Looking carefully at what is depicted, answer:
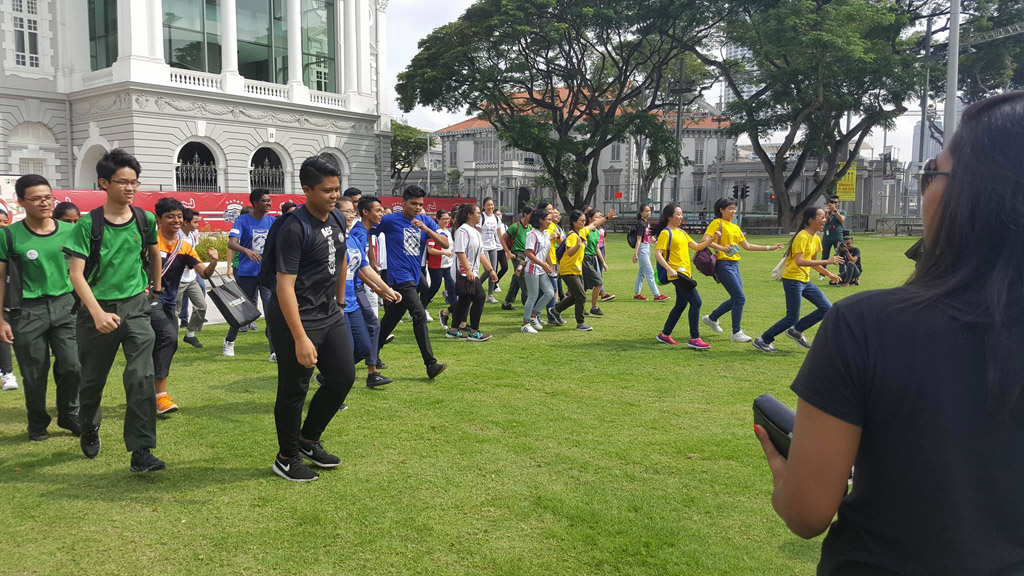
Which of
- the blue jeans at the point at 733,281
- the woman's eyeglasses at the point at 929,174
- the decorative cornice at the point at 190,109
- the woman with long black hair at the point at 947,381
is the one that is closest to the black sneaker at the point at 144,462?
the woman with long black hair at the point at 947,381

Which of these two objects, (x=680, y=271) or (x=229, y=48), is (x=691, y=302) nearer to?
(x=680, y=271)

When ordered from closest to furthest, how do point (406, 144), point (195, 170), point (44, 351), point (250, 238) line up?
point (44, 351) → point (250, 238) → point (195, 170) → point (406, 144)

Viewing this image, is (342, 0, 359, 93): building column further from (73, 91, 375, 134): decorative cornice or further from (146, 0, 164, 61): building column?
(146, 0, 164, 61): building column

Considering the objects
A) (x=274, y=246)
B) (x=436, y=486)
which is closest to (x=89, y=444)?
(x=274, y=246)

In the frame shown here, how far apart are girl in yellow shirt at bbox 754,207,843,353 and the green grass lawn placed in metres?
1.40

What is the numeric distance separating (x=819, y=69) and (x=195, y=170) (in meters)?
28.2

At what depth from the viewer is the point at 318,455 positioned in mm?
4660

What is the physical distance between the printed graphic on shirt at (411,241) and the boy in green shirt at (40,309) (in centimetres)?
305

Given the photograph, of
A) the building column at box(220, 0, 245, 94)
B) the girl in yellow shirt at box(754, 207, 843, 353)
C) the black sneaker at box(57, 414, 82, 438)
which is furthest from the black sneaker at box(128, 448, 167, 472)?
the building column at box(220, 0, 245, 94)

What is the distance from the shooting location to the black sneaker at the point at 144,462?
14.9ft

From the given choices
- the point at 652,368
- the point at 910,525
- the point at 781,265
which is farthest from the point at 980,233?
the point at 781,265

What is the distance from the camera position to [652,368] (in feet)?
25.5

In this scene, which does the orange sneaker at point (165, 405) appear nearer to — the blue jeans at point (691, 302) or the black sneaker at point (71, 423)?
the black sneaker at point (71, 423)

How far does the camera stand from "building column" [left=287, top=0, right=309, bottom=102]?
118 ft
